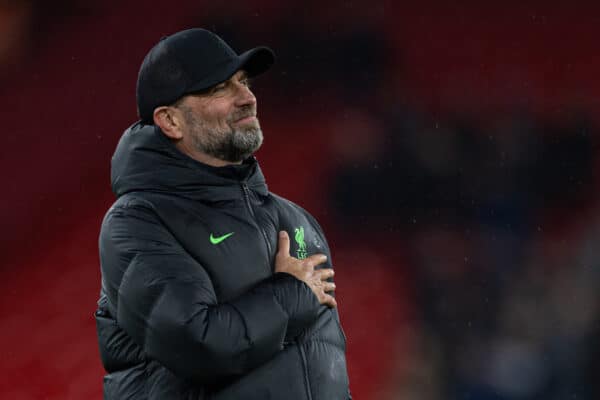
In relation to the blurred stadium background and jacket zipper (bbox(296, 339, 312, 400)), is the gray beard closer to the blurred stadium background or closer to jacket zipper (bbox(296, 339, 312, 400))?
jacket zipper (bbox(296, 339, 312, 400))

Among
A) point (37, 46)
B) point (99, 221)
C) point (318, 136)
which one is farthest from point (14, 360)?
point (318, 136)

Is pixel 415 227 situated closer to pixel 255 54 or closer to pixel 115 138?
pixel 115 138

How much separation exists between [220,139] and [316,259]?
37cm

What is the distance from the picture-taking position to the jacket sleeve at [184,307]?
2205mm

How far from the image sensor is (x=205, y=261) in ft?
7.76

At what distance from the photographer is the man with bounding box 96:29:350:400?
2.23m

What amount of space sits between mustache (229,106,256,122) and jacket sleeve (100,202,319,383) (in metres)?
0.32

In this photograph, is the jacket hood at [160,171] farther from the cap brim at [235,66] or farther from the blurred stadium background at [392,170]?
the blurred stadium background at [392,170]

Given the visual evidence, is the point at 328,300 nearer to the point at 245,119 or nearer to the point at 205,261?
the point at 205,261

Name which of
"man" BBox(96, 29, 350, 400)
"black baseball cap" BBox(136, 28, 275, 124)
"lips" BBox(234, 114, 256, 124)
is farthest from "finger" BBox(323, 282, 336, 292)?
"black baseball cap" BBox(136, 28, 275, 124)

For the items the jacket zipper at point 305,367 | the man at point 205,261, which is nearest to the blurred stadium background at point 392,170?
the man at point 205,261

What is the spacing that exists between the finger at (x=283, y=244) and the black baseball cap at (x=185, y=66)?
1.33ft

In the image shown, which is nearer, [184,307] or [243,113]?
[184,307]

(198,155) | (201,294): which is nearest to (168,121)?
(198,155)
